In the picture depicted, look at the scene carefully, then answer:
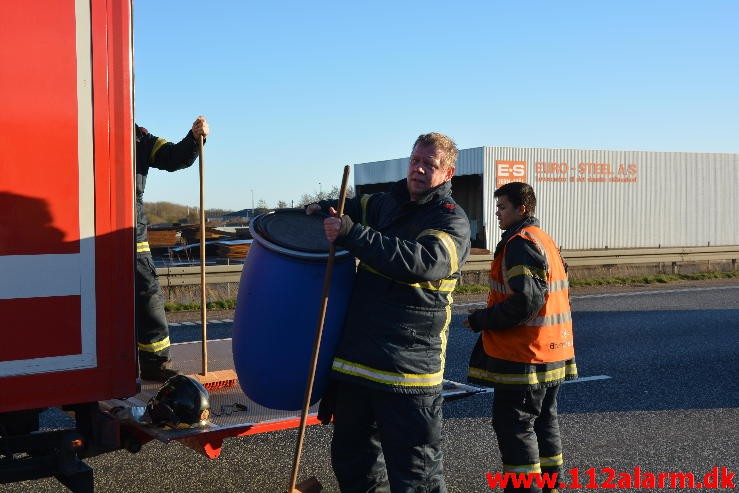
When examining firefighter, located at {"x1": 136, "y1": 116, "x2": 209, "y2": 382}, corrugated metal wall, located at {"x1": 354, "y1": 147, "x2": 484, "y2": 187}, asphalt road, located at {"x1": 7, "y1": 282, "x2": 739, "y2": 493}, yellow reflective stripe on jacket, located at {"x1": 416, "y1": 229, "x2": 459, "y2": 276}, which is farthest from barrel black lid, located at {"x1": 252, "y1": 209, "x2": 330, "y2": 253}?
corrugated metal wall, located at {"x1": 354, "y1": 147, "x2": 484, "y2": 187}

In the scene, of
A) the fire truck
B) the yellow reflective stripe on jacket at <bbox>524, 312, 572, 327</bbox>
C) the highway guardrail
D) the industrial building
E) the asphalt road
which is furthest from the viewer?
the industrial building

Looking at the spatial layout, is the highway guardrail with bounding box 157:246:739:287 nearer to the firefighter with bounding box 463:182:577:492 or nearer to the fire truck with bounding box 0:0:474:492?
the firefighter with bounding box 463:182:577:492

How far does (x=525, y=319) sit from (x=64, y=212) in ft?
7.58

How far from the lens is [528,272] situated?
12.9 ft

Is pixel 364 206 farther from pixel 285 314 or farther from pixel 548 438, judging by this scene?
pixel 548 438

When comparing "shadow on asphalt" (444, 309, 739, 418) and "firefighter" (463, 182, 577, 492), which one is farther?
"shadow on asphalt" (444, 309, 739, 418)

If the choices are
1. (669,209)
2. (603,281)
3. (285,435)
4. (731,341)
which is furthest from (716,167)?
(285,435)

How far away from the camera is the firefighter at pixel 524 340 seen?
155 inches

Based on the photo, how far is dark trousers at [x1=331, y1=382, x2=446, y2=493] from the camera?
125 inches

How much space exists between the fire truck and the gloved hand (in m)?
0.93

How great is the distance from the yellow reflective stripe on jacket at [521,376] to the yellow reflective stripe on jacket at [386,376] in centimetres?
A: 78

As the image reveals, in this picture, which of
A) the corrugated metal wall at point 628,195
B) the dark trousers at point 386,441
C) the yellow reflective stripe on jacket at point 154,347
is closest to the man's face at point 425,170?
the dark trousers at point 386,441

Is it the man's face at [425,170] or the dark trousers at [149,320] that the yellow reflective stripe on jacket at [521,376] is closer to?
the man's face at [425,170]

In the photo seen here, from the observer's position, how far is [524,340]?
13.1 feet
